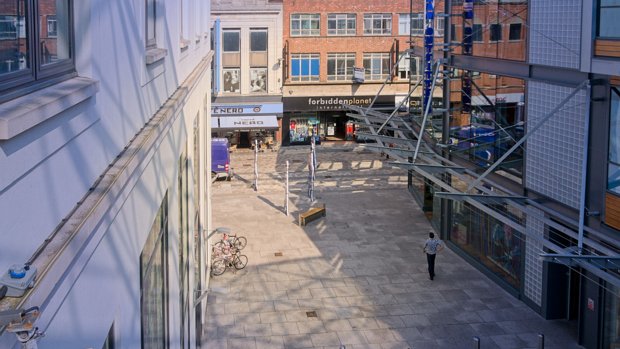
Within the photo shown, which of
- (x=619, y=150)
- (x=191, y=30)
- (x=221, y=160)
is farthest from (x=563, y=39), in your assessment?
(x=221, y=160)

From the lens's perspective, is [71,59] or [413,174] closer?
[71,59]

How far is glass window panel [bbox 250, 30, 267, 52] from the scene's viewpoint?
147 ft

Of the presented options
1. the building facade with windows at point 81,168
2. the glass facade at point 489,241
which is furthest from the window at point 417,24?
the building facade with windows at point 81,168

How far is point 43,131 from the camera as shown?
2.66 meters

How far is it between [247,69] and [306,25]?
4.60 metres

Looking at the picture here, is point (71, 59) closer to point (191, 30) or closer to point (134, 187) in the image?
point (134, 187)

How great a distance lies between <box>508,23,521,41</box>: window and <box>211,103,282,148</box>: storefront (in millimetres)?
26718

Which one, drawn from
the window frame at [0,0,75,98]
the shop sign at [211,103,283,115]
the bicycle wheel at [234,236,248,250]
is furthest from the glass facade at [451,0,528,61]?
the shop sign at [211,103,283,115]

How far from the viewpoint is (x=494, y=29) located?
19516mm

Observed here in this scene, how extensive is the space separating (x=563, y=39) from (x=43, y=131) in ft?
48.6

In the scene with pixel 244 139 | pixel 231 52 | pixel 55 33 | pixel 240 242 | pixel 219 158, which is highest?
pixel 231 52

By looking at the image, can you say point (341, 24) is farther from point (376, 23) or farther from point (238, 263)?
point (238, 263)

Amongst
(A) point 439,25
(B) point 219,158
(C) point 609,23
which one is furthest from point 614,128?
(B) point 219,158

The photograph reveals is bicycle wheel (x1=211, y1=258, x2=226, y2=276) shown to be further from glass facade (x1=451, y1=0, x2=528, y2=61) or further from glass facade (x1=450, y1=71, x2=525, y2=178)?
glass facade (x1=451, y1=0, x2=528, y2=61)
